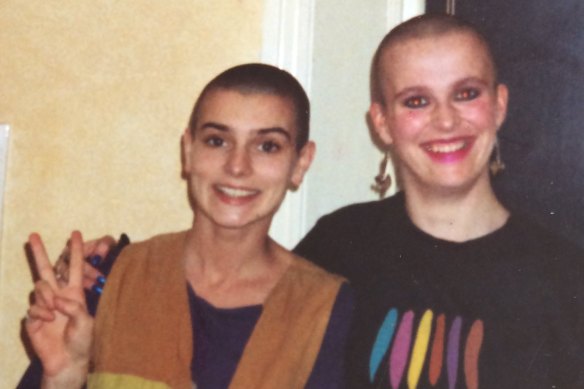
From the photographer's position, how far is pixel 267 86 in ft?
3.93

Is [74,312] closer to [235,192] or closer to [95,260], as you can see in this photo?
[95,260]

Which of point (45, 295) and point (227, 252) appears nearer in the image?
point (45, 295)

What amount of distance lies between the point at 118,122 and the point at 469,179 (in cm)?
64

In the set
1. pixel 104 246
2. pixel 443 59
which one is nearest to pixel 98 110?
pixel 104 246

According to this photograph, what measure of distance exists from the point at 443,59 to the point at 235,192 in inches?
14.6

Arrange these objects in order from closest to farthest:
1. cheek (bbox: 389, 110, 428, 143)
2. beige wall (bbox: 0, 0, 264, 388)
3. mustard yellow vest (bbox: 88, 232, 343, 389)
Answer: mustard yellow vest (bbox: 88, 232, 343, 389), cheek (bbox: 389, 110, 428, 143), beige wall (bbox: 0, 0, 264, 388)

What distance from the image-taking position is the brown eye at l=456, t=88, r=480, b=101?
1.17 meters

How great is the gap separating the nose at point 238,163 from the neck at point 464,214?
287 mm

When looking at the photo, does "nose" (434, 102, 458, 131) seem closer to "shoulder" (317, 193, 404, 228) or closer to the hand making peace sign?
"shoulder" (317, 193, 404, 228)

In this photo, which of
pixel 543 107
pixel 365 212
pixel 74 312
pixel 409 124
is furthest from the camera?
pixel 543 107

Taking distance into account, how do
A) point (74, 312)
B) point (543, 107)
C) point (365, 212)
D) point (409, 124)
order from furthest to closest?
point (543, 107), point (365, 212), point (409, 124), point (74, 312)

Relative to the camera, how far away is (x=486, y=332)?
1121 mm

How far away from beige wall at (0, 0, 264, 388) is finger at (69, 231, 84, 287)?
266 mm

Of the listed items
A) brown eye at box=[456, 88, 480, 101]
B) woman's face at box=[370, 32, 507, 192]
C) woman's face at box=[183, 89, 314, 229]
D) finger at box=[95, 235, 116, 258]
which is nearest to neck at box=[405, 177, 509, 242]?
woman's face at box=[370, 32, 507, 192]
